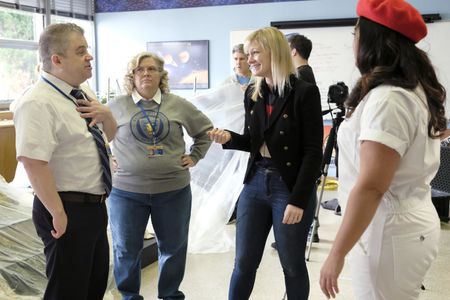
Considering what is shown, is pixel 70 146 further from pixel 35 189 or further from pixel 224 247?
pixel 224 247

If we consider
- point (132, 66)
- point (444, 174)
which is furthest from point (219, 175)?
point (444, 174)

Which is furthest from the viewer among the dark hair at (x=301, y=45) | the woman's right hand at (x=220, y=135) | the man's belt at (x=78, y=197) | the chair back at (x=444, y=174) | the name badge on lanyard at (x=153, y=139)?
the chair back at (x=444, y=174)

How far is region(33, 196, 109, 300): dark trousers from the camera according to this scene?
5.37 ft

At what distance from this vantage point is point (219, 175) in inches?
153

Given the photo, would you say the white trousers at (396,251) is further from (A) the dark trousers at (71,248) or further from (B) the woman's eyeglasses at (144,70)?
(B) the woman's eyeglasses at (144,70)

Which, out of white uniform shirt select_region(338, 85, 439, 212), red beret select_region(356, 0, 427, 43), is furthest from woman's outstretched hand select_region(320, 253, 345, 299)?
red beret select_region(356, 0, 427, 43)

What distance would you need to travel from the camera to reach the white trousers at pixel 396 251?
1200 mm

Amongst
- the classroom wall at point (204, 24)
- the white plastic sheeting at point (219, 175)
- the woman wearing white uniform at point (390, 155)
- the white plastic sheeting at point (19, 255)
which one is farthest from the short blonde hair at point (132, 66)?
the classroom wall at point (204, 24)

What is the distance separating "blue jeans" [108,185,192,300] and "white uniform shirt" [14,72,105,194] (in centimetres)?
52


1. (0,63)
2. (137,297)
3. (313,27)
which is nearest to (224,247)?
(137,297)

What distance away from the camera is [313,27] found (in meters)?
5.87

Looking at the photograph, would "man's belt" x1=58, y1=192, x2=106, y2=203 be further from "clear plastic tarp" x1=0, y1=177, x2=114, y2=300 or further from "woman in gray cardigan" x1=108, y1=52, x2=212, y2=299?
"clear plastic tarp" x1=0, y1=177, x2=114, y2=300

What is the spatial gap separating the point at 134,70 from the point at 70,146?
73 cm

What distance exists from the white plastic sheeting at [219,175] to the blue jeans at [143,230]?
132 centimetres
